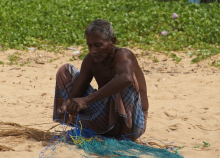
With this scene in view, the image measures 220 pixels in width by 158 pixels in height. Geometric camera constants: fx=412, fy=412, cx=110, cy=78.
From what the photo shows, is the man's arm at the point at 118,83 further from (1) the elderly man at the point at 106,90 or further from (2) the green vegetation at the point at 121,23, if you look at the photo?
(2) the green vegetation at the point at 121,23

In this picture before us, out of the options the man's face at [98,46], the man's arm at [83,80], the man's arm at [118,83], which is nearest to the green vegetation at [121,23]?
the man's arm at [83,80]

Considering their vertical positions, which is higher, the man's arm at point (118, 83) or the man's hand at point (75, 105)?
the man's arm at point (118, 83)

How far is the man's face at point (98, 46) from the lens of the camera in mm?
3568

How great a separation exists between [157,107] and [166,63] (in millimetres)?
2251

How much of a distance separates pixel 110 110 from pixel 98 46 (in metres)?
0.57

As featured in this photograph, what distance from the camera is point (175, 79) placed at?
6504mm

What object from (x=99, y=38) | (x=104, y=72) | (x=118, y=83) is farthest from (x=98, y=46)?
(x=118, y=83)

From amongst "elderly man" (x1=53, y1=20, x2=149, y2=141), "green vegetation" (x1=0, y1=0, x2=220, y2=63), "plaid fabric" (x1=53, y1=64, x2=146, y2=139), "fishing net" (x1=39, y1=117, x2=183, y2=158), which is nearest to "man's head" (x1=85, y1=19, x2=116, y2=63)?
"elderly man" (x1=53, y1=20, x2=149, y2=141)

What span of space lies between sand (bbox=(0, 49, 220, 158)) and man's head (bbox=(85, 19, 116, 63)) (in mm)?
875

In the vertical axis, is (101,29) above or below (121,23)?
above

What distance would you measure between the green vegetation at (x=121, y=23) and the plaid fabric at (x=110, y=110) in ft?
11.8

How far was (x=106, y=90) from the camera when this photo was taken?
11.1ft

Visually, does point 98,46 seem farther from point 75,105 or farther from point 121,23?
point 121,23

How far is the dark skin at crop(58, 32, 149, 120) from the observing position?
3.38 meters
